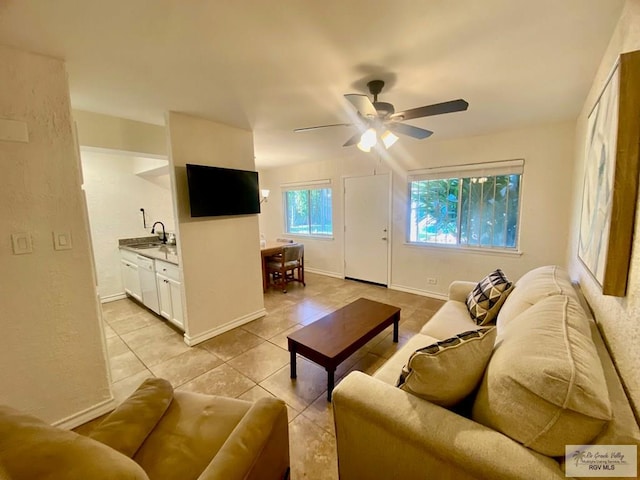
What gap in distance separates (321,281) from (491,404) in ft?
13.5

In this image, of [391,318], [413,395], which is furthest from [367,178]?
[413,395]

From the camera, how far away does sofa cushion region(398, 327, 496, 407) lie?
40.7 inches

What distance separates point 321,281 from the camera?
197 inches

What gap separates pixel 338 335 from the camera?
2168 mm

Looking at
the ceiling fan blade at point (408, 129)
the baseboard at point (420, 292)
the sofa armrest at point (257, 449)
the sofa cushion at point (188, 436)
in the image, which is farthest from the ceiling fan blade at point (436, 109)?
the baseboard at point (420, 292)

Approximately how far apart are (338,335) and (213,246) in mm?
1638

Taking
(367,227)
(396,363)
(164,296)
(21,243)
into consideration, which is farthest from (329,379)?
(367,227)

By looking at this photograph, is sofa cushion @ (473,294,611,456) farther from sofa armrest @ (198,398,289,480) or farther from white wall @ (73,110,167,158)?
white wall @ (73,110,167,158)

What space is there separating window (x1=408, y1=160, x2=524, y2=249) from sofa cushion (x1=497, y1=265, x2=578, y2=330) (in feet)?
5.20

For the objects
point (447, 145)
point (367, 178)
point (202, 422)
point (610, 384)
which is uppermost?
point (447, 145)

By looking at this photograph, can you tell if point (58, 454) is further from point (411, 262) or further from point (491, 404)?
point (411, 262)

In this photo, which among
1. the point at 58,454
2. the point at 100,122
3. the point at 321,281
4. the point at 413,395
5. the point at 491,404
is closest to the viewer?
the point at 58,454

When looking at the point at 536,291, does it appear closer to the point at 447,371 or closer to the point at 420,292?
the point at 447,371

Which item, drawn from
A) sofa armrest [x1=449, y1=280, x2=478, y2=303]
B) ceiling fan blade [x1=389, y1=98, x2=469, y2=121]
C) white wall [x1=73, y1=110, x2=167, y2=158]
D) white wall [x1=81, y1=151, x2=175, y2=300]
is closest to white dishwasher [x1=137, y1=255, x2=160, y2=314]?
white wall [x1=81, y1=151, x2=175, y2=300]
